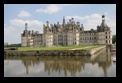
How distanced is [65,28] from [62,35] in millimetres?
2552

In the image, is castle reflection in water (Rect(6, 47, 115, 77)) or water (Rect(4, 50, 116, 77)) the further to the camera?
castle reflection in water (Rect(6, 47, 115, 77))

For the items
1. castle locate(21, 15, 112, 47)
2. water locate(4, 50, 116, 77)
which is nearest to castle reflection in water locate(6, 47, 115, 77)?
water locate(4, 50, 116, 77)

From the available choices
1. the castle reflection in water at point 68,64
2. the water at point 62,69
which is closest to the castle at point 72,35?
the castle reflection in water at point 68,64

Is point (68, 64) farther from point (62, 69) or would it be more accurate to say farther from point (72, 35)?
point (72, 35)

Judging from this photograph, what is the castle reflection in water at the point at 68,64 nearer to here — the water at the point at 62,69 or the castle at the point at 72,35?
the water at the point at 62,69

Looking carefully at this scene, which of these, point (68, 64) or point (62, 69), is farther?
point (68, 64)

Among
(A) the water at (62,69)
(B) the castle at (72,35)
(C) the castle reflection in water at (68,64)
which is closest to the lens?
(A) the water at (62,69)

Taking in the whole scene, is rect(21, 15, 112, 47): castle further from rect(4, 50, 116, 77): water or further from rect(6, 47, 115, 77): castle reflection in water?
rect(4, 50, 116, 77): water

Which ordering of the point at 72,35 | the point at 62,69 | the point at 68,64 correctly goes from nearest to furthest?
the point at 62,69, the point at 68,64, the point at 72,35

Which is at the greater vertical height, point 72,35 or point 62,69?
point 72,35

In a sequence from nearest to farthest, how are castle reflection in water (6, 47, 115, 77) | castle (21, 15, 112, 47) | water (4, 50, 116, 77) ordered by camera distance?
water (4, 50, 116, 77) → castle reflection in water (6, 47, 115, 77) → castle (21, 15, 112, 47)

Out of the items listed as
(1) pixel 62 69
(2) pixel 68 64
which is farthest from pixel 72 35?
(1) pixel 62 69
